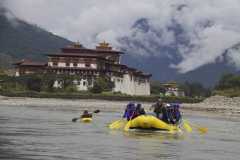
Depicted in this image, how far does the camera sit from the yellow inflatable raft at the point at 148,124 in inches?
1309

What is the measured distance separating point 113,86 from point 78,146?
9701cm

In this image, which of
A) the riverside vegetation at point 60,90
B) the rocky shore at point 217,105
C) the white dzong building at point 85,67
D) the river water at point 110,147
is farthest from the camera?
the white dzong building at point 85,67

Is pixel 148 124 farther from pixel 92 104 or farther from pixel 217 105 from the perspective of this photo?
pixel 217 105

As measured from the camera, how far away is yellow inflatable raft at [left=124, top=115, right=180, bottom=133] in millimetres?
33250

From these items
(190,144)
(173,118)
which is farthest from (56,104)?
(190,144)

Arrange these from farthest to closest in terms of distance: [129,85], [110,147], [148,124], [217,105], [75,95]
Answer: [129,85] < [217,105] < [75,95] < [148,124] < [110,147]

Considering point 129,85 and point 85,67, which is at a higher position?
point 85,67

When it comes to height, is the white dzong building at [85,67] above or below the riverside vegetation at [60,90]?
above

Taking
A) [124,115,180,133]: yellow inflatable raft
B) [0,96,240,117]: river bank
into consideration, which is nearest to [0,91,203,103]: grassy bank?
[0,96,240,117]: river bank

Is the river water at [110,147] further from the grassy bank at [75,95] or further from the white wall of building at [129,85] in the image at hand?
the white wall of building at [129,85]

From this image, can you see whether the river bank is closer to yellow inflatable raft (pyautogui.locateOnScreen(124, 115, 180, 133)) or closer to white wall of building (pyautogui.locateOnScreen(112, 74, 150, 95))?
white wall of building (pyautogui.locateOnScreen(112, 74, 150, 95))

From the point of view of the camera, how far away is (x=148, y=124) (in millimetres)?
33406

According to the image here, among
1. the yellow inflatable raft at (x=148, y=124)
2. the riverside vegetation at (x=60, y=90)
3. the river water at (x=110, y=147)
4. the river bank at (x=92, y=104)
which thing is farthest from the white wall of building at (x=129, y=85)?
the river water at (x=110, y=147)

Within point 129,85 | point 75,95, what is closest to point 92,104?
point 75,95
